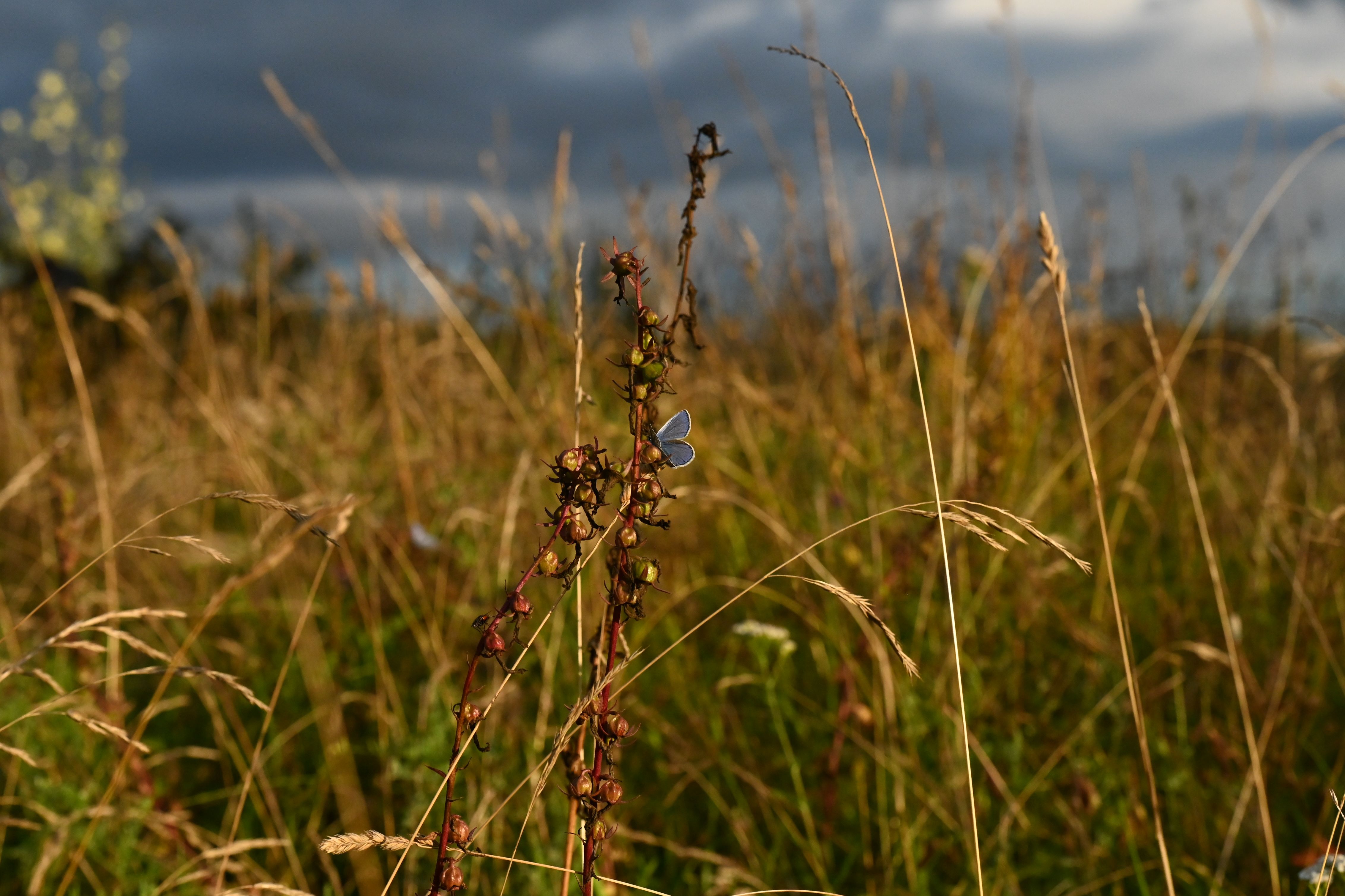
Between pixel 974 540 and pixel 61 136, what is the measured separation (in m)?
18.0

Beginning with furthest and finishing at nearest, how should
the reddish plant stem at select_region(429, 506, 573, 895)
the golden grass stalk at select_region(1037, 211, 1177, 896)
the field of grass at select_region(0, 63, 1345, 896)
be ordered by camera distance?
1. the field of grass at select_region(0, 63, 1345, 896)
2. the golden grass stalk at select_region(1037, 211, 1177, 896)
3. the reddish plant stem at select_region(429, 506, 573, 895)

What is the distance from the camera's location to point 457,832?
884mm

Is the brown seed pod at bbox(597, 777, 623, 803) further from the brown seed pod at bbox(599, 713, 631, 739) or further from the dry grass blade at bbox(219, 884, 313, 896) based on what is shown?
the dry grass blade at bbox(219, 884, 313, 896)

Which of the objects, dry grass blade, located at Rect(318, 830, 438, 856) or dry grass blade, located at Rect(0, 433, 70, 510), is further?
dry grass blade, located at Rect(0, 433, 70, 510)

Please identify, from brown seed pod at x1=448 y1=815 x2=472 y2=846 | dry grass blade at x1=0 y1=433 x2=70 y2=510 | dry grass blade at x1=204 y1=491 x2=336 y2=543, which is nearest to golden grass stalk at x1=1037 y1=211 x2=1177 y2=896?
brown seed pod at x1=448 y1=815 x2=472 y2=846

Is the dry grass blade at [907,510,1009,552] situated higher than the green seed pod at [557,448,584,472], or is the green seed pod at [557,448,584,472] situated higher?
the green seed pod at [557,448,584,472]

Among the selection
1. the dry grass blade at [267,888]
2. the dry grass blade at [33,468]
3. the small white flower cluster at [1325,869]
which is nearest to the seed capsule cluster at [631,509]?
the dry grass blade at [267,888]

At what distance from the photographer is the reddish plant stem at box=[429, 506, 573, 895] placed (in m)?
0.80

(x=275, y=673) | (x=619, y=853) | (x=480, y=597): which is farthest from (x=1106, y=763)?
(x=275, y=673)

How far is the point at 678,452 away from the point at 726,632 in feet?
5.89

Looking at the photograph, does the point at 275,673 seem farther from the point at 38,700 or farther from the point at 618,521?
the point at 618,521

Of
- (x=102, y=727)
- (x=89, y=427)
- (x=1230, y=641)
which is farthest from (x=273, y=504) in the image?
(x=1230, y=641)

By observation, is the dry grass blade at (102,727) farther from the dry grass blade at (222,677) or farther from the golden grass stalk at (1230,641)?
the golden grass stalk at (1230,641)

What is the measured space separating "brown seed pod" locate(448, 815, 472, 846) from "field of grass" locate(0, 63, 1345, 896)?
0.04 m
